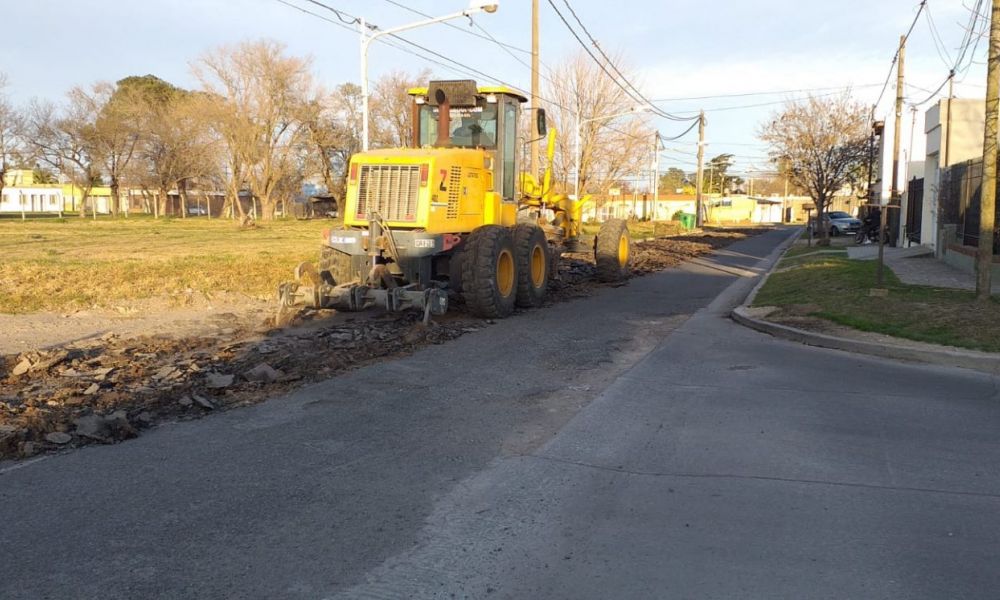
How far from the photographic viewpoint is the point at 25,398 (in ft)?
23.6

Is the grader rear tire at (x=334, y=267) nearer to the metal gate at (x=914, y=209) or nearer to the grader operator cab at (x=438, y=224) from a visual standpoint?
the grader operator cab at (x=438, y=224)

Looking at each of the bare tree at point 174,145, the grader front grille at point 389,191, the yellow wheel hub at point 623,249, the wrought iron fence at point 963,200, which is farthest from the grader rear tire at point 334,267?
the bare tree at point 174,145

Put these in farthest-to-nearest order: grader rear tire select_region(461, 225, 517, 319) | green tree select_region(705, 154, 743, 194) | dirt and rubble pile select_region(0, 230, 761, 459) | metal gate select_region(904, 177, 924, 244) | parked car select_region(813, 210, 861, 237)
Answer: green tree select_region(705, 154, 743, 194) < parked car select_region(813, 210, 861, 237) < metal gate select_region(904, 177, 924, 244) < grader rear tire select_region(461, 225, 517, 319) < dirt and rubble pile select_region(0, 230, 761, 459)

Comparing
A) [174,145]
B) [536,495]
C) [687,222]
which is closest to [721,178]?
[687,222]

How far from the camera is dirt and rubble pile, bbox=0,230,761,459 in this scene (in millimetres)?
6312

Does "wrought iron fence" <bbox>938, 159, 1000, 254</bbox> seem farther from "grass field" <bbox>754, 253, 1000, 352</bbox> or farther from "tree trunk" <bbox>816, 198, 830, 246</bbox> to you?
"tree trunk" <bbox>816, 198, 830, 246</bbox>

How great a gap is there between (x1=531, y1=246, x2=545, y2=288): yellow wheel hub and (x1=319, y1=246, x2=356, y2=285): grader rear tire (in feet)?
11.3

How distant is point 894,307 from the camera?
40.8ft

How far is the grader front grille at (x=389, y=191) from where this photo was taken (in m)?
11.9

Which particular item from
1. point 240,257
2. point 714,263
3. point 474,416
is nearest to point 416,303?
point 474,416

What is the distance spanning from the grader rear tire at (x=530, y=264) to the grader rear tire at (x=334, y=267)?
107 inches

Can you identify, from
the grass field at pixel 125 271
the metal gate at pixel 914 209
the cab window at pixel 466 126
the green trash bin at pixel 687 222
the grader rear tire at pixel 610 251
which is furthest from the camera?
the green trash bin at pixel 687 222

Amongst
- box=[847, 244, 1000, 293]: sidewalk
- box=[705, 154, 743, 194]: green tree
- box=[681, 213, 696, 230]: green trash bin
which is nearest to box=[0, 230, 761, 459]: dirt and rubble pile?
box=[847, 244, 1000, 293]: sidewalk

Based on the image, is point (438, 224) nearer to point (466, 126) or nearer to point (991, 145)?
point (466, 126)
